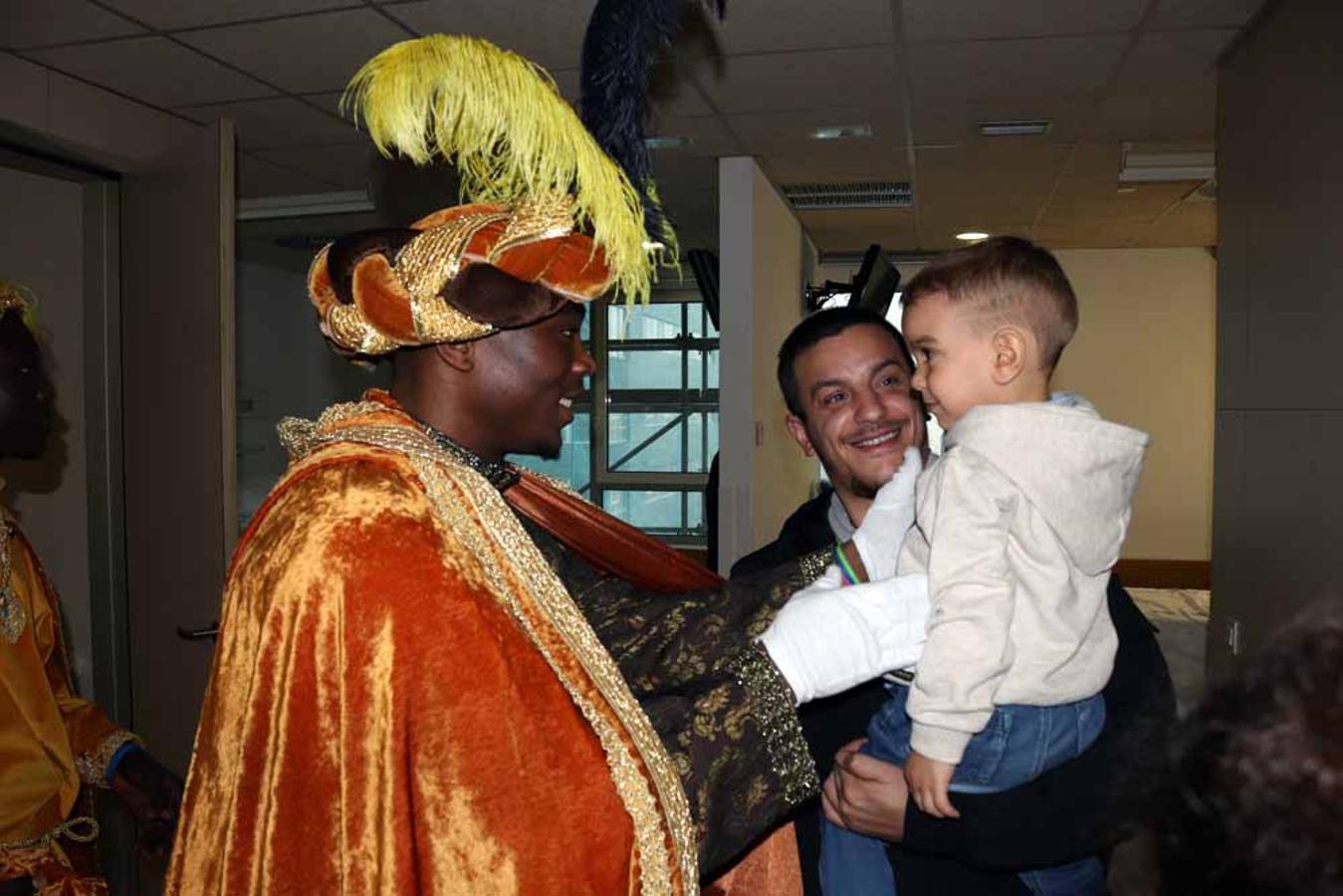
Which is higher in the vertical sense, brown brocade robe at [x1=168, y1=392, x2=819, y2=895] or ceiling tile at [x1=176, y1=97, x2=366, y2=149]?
ceiling tile at [x1=176, y1=97, x2=366, y2=149]

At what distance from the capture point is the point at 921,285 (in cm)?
144

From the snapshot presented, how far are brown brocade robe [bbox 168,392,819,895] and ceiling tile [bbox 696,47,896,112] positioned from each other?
3.39 meters

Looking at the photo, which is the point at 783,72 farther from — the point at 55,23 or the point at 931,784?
the point at 931,784

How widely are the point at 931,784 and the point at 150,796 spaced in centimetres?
156

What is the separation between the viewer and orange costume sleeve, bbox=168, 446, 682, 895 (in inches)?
36.5

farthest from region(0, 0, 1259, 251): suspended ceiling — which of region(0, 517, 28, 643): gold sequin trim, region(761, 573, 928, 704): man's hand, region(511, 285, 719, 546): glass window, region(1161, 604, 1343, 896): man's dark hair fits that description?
region(511, 285, 719, 546): glass window

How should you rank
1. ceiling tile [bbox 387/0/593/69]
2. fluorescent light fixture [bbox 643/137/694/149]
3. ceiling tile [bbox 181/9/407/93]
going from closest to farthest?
ceiling tile [bbox 387/0/593/69]
ceiling tile [bbox 181/9/407/93]
fluorescent light fixture [bbox 643/137/694/149]

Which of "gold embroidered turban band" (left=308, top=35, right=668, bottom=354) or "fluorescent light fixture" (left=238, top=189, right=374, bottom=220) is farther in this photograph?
"fluorescent light fixture" (left=238, top=189, right=374, bottom=220)

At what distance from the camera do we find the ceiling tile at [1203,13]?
11.1ft

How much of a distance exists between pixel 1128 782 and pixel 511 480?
1.03m

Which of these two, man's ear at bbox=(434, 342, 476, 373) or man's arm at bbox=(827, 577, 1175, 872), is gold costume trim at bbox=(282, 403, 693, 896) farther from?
man's arm at bbox=(827, 577, 1175, 872)

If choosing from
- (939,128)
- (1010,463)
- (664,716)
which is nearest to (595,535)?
(664,716)

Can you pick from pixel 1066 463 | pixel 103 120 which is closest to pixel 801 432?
pixel 1066 463

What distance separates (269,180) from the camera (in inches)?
223
